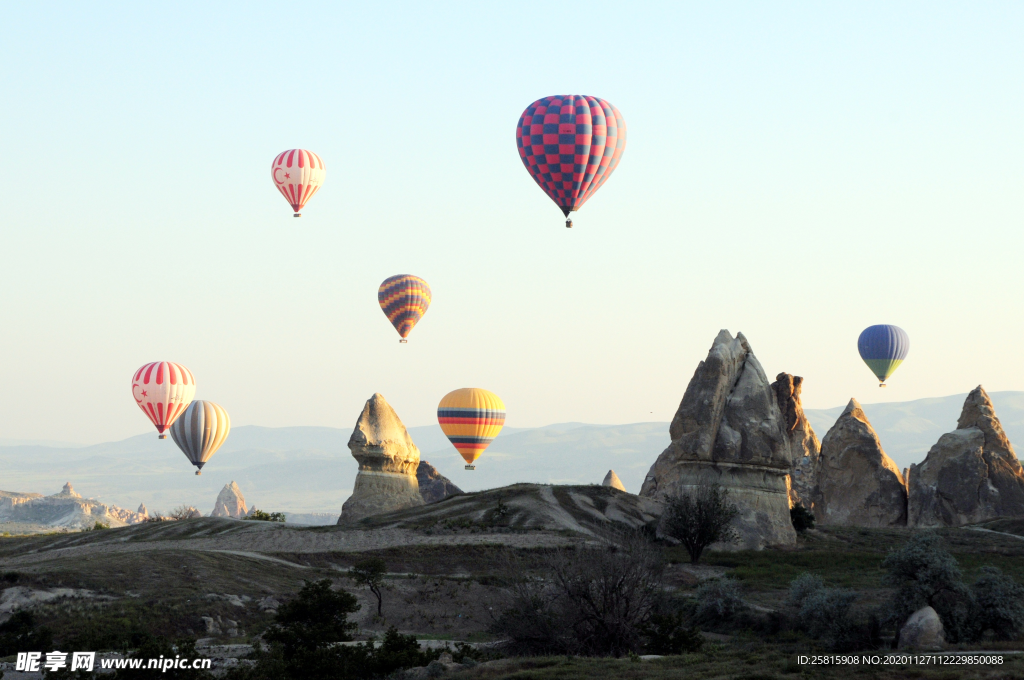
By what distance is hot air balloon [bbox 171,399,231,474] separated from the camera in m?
80.6

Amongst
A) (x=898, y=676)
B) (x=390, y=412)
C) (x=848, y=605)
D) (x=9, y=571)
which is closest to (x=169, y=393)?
(x=390, y=412)

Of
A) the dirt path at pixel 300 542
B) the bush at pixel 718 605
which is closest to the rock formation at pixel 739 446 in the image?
the dirt path at pixel 300 542

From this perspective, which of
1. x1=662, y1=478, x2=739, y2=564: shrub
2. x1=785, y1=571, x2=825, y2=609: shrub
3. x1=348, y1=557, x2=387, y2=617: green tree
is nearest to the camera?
x1=785, y1=571, x2=825, y2=609: shrub

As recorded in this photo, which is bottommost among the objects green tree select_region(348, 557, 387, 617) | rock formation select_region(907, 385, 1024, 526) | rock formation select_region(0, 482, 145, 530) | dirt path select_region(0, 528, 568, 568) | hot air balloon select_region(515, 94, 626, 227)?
green tree select_region(348, 557, 387, 617)

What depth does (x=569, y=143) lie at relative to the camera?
201ft

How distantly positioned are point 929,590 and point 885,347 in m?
59.5

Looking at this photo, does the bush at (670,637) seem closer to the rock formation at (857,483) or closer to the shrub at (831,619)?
the shrub at (831,619)

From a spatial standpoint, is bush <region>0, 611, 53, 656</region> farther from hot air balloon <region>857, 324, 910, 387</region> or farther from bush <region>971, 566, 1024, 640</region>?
hot air balloon <region>857, 324, 910, 387</region>

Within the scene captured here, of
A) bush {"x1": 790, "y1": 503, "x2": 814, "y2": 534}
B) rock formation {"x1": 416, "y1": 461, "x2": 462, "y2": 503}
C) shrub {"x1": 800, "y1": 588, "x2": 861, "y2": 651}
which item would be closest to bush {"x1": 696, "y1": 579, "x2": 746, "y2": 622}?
shrub {"x1": 800, "y1": 588, "x2": 861, "y2": 651}

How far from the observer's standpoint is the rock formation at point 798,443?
265 feet

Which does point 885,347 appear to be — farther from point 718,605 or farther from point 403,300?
point 718,605

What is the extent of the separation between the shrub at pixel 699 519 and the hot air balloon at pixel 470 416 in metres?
24.3

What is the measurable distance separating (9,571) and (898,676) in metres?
31.1

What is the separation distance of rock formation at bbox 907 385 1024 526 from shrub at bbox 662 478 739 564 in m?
25.8
